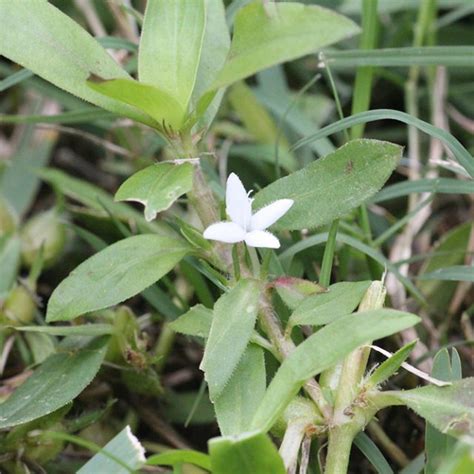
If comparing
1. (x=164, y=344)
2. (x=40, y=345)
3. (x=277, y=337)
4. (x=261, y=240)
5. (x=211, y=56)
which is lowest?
(x=164, y=344)

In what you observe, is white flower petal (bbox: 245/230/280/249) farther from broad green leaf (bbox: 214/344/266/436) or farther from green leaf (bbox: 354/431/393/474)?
green leaf (bbox: 354/431/393/474)

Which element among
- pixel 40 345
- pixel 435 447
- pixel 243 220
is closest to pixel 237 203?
pixel 243 220

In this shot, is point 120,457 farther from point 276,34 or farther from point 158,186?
point 276,34

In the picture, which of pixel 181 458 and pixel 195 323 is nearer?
pixel 181 458

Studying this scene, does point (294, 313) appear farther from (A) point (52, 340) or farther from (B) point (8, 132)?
(B) point (8, 132)

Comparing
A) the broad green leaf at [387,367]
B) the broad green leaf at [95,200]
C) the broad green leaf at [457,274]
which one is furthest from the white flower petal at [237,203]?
the broad green leaf at [95,200]

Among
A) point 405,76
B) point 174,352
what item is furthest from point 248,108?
point 174,352

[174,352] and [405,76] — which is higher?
[405,76]

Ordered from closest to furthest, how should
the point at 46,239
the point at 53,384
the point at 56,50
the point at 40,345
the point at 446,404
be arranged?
the point at 446,404 < the point at 56,50 < the point at 53,384 < the point at 40,345 < the point at 46,239
